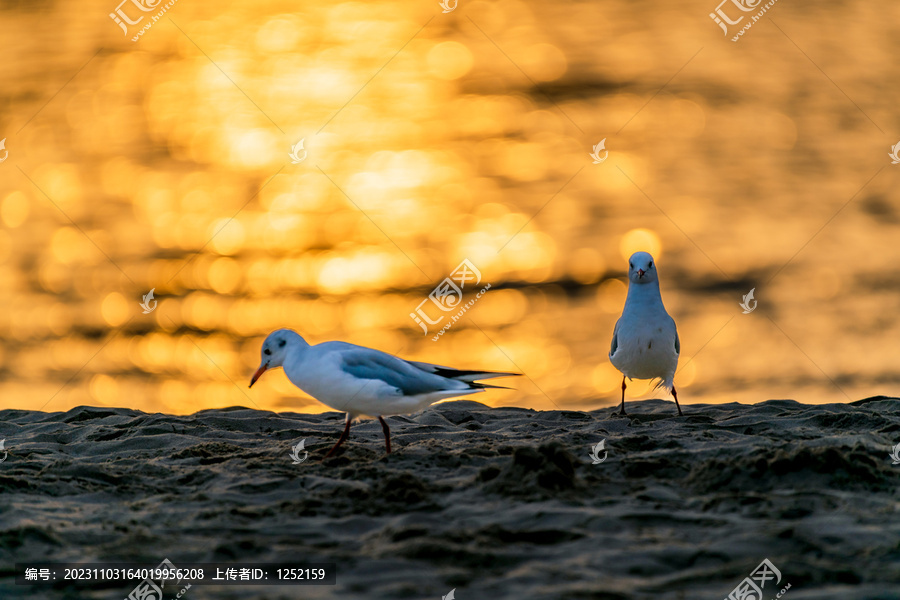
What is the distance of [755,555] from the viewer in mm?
3768

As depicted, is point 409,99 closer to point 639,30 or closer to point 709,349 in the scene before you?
point 639,30

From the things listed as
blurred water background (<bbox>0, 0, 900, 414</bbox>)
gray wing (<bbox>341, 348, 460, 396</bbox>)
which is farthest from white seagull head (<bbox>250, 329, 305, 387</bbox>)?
blurred water background (<bbox>0, 0, 900, 414</bbox>)

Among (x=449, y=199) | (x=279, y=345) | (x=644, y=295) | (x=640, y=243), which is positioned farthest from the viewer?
(x=449, y=199)

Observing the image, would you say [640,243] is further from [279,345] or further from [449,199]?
[279,345]

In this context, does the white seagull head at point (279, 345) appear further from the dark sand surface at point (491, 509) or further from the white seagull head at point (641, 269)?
the white seagull head at point (641, 269)

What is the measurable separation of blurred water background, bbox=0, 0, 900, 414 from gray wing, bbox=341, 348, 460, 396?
3.65 m

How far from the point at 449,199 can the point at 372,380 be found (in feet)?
28.2

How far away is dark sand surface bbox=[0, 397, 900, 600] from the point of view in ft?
12.0

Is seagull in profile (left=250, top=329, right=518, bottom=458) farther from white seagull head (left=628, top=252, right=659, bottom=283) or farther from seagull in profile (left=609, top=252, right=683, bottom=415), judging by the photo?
white seagull head (left=628, top=252, right=659, bottom=283)

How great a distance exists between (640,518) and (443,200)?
34.0ft

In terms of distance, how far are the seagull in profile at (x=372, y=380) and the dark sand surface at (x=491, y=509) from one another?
34 centimetres

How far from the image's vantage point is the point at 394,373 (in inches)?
237

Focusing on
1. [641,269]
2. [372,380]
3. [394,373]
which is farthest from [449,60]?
[372,380]

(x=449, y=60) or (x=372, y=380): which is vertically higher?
(x=449, y=60)
